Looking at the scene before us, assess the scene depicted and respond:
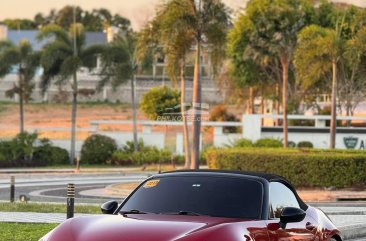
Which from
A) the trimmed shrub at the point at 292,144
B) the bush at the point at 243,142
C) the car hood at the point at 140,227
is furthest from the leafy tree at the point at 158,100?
the car hood at the point at 140,227

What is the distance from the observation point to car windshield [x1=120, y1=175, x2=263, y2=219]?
10773mm

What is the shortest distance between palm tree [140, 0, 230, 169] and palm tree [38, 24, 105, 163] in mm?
21797

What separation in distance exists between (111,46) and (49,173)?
13.6 metres

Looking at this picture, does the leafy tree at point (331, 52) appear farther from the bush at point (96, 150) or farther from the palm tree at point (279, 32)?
the bush at point (96, 150)

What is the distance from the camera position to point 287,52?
2239 inches

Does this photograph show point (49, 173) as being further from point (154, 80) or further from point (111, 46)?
point (154, 80)

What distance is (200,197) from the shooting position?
428 inches

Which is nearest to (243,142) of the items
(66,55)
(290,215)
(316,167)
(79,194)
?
(66,55)

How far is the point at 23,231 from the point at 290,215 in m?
8.57

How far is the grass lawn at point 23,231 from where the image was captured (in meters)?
17.1

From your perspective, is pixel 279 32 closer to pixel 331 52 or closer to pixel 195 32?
pixel 331 52

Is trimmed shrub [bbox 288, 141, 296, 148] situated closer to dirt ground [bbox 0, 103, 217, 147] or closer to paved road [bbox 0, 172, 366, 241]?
paved road [bbox 0, 172, 366, 241]

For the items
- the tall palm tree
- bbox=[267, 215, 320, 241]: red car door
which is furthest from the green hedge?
bbox=[267, 215, 320, 241]: red car door

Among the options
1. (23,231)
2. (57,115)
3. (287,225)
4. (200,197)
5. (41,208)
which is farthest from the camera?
(57,115)
